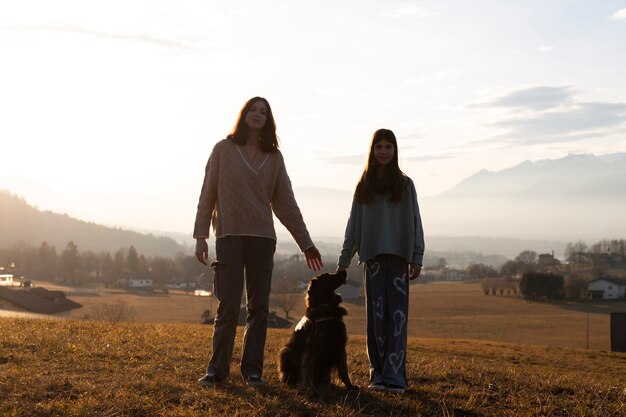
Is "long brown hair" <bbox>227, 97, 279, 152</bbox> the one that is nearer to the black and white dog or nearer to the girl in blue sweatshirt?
the girl in blue sweatshirt

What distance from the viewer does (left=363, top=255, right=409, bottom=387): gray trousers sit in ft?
21.9

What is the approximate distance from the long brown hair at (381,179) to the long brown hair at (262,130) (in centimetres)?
97

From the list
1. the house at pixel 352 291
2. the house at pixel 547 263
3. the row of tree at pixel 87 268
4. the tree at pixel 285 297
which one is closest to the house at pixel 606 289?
the house at pixel 352 291

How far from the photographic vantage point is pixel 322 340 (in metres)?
6.36

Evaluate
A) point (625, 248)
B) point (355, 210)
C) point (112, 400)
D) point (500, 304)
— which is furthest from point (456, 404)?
point (625, 248)

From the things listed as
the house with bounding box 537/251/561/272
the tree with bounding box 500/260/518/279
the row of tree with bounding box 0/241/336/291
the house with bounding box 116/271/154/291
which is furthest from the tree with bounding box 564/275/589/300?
the house with bounding box 116/271/154/291

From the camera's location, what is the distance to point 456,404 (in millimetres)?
6004

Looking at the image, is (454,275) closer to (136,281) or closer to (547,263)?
(547,263)

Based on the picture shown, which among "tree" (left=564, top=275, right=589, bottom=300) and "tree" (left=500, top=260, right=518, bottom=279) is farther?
"tree" (left=500, top=260, right=518, bottom=279)

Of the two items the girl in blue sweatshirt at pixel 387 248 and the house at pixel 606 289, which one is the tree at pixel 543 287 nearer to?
the house at pixel 606 289

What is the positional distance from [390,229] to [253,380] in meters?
1.92

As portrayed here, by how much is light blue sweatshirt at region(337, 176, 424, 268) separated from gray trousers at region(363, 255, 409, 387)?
0.39 ft

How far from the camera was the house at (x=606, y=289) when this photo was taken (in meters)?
91.4

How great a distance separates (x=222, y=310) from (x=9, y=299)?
130 feet
